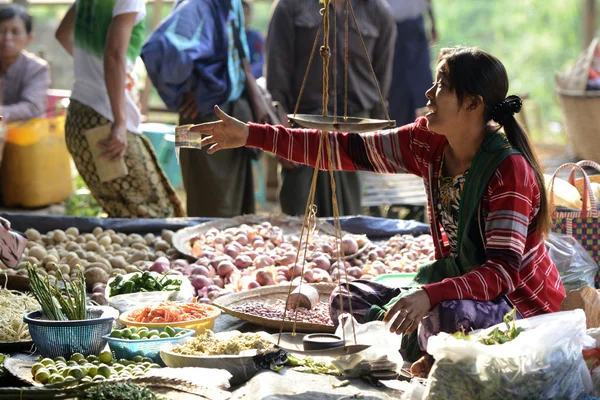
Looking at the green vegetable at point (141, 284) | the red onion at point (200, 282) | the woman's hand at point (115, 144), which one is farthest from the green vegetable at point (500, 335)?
the woman's hand at point (115, 144)

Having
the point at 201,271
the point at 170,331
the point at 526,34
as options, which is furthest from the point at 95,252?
the point at 526,34

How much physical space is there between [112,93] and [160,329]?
2.02m

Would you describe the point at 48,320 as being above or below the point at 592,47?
below

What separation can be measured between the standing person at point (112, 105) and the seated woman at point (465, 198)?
1.87m

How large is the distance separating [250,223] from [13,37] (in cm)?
294

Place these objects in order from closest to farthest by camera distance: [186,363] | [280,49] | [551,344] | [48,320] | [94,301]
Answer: [551,344] < [186,363] < [48,320] < [94,301] < [280,49]

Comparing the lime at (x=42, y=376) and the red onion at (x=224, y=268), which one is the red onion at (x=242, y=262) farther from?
the lime at (x=42, y=376)

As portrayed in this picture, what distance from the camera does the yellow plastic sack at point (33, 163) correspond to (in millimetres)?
6734

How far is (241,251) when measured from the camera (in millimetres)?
4164

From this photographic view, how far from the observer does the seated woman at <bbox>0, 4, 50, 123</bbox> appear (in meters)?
6.27

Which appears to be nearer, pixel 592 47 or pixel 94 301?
pixel 94 301

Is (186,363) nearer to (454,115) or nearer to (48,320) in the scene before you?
(48,320)

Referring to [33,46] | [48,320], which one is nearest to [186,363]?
[48,320]

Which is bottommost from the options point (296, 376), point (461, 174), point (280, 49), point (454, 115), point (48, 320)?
point (296, 376)
